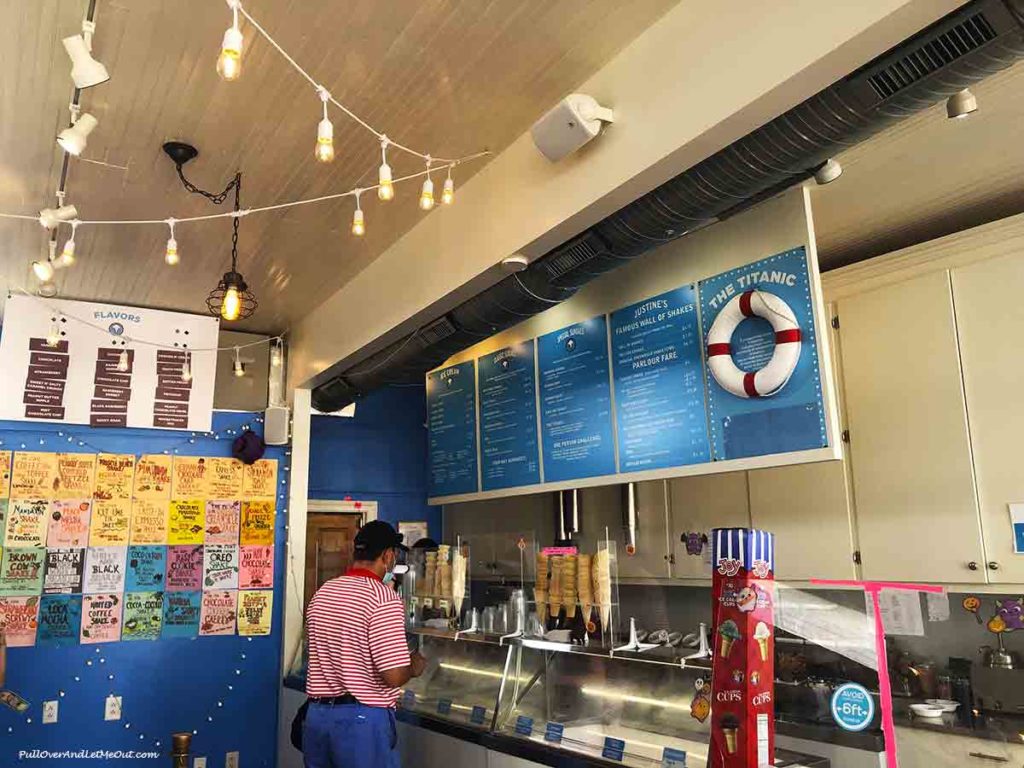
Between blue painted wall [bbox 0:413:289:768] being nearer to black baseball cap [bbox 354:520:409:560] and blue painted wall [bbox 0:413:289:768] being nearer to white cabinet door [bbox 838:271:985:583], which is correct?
black baseball cap [bbox 354:520:409:560]

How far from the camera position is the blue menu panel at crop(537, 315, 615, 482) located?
401 cm

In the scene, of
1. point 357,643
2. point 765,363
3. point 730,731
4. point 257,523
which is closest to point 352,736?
point 357,643

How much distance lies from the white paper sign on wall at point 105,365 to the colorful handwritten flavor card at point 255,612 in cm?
114

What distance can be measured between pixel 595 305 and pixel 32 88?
252 cm

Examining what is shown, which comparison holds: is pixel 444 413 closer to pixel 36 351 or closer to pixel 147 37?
pixel 36 351

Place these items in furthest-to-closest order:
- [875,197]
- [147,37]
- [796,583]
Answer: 1. [875,197]
2. [147,37]
3. [796,583]

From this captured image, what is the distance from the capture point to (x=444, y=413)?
5.41 meters

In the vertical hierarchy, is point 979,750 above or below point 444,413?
below

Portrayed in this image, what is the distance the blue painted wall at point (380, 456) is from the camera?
6.44 m

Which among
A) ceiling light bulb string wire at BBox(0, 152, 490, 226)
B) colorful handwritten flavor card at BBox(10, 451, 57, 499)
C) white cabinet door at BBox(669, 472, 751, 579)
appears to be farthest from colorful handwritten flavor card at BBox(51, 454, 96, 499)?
white cabinet door at BBox(669, 472, 751, 579)

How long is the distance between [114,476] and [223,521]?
0.72 m

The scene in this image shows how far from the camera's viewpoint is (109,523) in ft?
16.5

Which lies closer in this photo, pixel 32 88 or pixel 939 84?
pixel 939 84

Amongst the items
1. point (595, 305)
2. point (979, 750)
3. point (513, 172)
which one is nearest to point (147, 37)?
point (513, 172)
